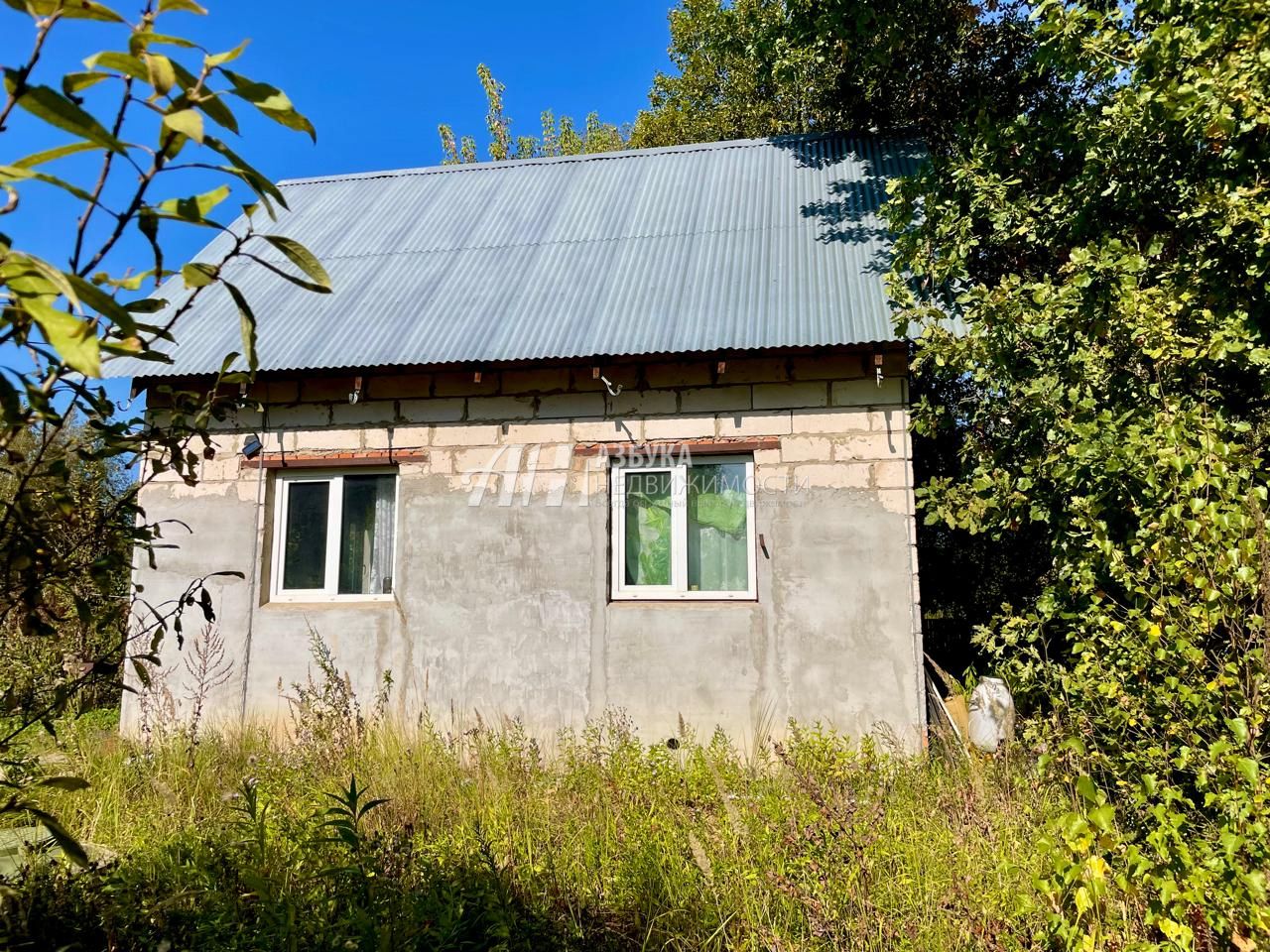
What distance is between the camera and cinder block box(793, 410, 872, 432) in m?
6.52

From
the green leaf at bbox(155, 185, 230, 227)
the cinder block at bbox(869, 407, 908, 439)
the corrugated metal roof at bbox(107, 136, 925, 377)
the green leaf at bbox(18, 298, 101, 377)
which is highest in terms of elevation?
the corrugated metal roof at bbox(107, 136, 925, 377)

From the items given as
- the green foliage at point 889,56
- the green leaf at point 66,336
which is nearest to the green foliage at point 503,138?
the green foliage at point 889,56

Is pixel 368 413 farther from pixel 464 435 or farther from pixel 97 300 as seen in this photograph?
pixel 97 300

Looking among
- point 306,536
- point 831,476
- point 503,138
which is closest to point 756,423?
point 831,476

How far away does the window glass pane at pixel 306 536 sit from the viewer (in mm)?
7305

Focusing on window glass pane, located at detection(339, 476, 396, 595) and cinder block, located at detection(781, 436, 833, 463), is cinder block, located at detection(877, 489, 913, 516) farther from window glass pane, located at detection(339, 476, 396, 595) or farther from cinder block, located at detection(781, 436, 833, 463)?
window glass pane, located at detection(339, 476, 396, 595)

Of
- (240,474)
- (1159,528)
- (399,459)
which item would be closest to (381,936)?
(1159,528)

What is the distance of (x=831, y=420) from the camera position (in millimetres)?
6559

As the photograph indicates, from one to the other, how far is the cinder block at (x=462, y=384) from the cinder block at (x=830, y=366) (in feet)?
8.13

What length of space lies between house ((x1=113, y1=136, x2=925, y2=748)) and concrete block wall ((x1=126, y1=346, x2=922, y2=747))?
0.02 m

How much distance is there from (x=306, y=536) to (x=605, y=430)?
9.30ft

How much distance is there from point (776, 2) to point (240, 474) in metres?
8.39

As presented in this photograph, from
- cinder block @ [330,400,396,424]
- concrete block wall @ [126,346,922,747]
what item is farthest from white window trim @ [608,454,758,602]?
cinder block @ [330,400,396,424]

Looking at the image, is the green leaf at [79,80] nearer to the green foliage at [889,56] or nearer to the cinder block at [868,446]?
the cinder block at [868,446]
